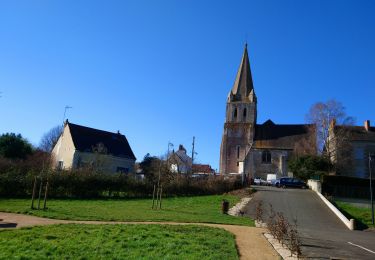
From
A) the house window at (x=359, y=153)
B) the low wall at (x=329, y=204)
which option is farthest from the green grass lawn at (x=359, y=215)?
the house window at (x=359, y=153)

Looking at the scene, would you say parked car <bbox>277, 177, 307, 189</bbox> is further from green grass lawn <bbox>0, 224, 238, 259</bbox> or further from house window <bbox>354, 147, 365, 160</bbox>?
green grass lawn <bbox>0, 224, 238, 259</bbox>

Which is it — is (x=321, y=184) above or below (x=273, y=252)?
above

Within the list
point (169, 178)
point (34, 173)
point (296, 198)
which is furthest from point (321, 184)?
Result: point (34, 173)

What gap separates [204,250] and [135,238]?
207cm

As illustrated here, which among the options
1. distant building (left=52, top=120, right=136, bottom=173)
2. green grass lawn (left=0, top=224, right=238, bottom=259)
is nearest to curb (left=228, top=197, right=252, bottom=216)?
green grass lawn (left=0, top=224, right=238, bottom=259)

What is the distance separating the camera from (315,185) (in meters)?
37.6

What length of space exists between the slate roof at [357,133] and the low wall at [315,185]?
28.9 feet

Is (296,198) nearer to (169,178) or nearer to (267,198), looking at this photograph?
(267,198)

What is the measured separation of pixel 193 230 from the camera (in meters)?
12.3

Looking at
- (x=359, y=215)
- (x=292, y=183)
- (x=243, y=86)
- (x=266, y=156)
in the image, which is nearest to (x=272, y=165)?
(x=266, y=156)

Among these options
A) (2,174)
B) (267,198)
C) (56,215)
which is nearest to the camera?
(56,215)

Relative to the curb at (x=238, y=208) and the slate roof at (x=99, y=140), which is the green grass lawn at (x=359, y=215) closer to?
the curb at (x=238, y=208)

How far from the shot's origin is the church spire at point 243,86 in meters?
67.8

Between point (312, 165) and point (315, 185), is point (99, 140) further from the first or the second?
point (315, 185)
